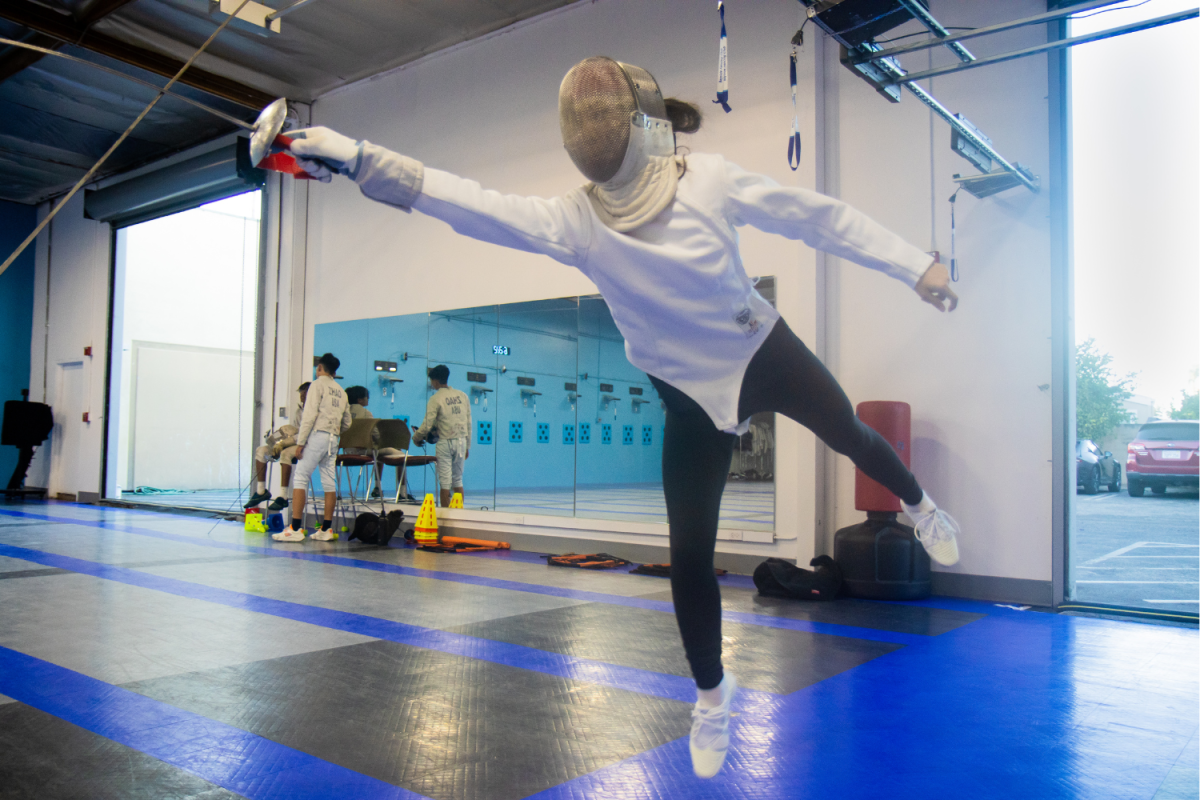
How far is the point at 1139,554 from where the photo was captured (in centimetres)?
615

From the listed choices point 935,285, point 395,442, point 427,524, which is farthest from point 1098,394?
point 935,285

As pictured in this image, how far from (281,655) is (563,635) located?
1119mm

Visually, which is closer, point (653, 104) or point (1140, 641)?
point (653, 104)

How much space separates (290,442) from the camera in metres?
7.20

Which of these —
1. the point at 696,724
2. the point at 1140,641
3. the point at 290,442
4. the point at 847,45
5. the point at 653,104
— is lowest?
the point at 1140,641

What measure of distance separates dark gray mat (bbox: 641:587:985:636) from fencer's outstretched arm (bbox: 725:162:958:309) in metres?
2.38

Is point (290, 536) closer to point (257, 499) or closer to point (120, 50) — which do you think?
point (257, 499)

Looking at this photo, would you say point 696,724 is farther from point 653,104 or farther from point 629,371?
point 629,371

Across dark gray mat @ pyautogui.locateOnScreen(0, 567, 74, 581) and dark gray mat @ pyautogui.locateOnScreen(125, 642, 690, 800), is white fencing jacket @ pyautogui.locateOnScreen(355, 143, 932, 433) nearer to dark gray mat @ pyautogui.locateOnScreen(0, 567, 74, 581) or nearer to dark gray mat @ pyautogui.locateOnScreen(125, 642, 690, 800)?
dark gray mat @ pyautogui.locateOnScreen(125, 642, 690, 800)

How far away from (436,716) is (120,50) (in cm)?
765

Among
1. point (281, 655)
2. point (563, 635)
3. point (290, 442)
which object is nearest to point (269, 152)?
point (281, 655)

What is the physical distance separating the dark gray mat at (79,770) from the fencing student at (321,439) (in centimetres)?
455

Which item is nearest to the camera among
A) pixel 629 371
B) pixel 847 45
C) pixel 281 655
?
pixel 281 655

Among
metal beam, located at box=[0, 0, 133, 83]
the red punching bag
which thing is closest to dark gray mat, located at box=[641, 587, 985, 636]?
the red punching bag
